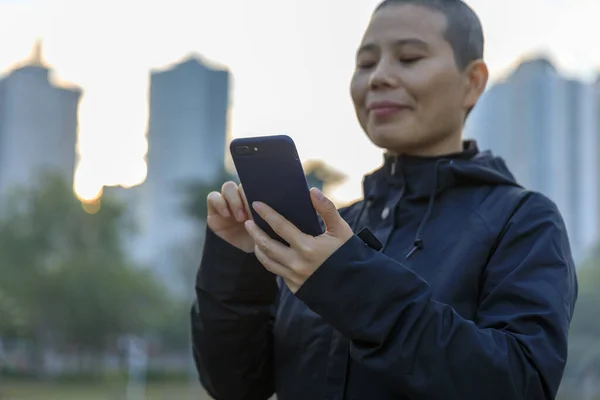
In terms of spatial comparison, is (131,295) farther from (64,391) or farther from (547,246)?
(547,246)

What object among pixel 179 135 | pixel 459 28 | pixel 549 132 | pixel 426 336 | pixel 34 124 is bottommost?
pixel 179 135

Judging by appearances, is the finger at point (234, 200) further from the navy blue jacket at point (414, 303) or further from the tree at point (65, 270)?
the tree at point (65, 270)

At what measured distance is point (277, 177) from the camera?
2.73 ft

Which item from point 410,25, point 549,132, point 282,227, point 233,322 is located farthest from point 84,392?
point 282,227

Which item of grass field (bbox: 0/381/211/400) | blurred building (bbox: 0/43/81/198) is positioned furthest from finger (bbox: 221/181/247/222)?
blurred building (bbox: 0/43/81/198)

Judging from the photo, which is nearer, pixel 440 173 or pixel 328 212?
pixel 328 212

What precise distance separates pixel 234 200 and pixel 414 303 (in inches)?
12.1

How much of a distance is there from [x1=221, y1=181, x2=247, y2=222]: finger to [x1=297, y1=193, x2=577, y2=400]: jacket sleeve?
23cm

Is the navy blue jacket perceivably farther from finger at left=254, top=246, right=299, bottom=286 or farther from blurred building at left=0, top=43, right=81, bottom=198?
blurred building at left=0, top=43, right=81, bottom=198

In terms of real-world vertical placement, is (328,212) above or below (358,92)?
below

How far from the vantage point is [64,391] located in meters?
22.5

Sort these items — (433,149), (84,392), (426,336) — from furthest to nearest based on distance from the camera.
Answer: (84,392)
(433,149)
(426,336)

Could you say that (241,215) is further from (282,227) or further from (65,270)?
(65,270)

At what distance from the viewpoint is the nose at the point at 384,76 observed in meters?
1.04
